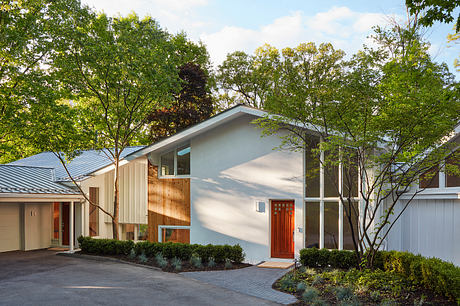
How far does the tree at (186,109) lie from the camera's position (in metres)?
28.1

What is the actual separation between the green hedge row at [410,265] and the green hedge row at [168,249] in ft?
7.96

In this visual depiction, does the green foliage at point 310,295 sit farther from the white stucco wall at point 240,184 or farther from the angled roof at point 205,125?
the angled roof at point 205,125

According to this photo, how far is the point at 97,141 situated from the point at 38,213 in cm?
422

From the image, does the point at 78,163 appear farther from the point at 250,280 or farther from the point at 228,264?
the point at 250,280

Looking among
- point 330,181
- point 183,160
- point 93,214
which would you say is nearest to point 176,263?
point 183,160

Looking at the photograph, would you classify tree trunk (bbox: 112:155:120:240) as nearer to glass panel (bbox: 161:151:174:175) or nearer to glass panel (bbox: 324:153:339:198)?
glass panel (bbox: 161:151:174:175)

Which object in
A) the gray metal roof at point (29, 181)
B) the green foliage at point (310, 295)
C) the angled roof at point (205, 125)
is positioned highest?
the angled roof at point (205, 125)

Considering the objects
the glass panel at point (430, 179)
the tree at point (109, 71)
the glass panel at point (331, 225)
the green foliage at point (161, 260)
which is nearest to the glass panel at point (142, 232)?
the tree at point (109, 71)

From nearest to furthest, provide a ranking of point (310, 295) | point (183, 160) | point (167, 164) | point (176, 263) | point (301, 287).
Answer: point (310, 295), point (301, 287), point (176, 263), point (183, 160), point (167, 164)

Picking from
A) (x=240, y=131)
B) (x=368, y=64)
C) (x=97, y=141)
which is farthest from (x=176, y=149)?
(x=368, y=64)

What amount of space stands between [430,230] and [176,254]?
8.01 metres

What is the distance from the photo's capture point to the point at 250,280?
1007cm

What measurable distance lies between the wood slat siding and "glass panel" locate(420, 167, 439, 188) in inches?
325

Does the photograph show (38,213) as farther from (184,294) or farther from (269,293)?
(269,293)
